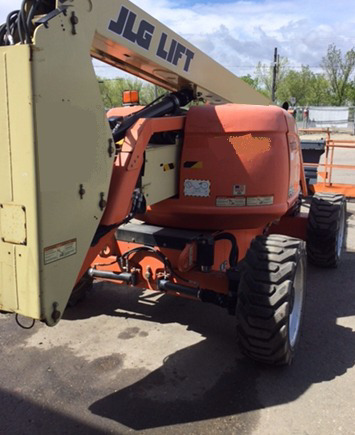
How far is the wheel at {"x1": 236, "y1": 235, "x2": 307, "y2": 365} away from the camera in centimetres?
346

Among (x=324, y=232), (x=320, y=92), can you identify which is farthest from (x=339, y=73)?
(x=324, y=232)

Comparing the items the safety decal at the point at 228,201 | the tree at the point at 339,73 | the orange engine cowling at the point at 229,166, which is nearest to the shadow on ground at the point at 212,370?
the orange engine cowling at the point at 229,166

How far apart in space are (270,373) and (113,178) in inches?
80.9

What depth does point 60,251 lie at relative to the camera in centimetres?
257

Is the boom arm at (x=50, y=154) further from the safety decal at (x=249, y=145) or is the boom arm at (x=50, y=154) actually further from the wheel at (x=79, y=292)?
the wheel at (x=79, y=292)

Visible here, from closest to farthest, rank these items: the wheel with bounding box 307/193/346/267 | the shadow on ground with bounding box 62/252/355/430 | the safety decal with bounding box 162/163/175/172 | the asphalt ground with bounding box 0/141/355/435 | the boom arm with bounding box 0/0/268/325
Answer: the boom arm with bounding box 0/0/268/325, the asphalt ground with bounding box 0/141/355/435, the shadow on ground with bounding box 62/252/355/430, the safety decal with bounding box 162/163/175/172, the wheel with bounding box 307/193/346/267

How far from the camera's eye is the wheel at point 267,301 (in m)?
3.46

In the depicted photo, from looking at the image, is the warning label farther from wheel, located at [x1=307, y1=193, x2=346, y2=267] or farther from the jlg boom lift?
wheel, located at [x1=307, y1=193, x2=346, y2=267]

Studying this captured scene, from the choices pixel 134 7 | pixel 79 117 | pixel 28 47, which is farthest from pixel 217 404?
pixel 134 7

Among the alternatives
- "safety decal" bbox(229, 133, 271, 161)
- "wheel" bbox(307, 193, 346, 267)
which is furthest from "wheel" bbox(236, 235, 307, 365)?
"wheel" bbox(307, 193, 346, 267)

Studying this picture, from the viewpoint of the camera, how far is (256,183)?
3.96 m

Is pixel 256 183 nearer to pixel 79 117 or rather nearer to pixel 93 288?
pixel 79 117

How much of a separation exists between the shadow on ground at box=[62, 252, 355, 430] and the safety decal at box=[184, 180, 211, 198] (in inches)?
54.3

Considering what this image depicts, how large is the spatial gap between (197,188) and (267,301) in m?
1.13
